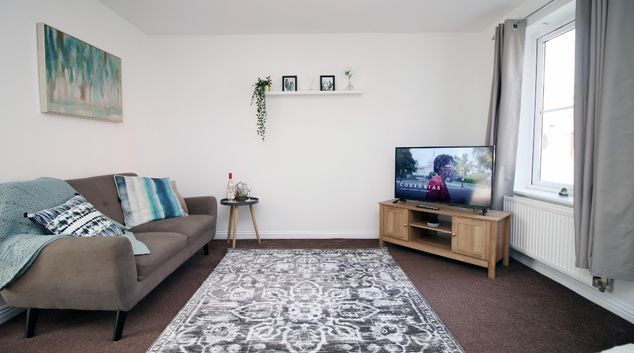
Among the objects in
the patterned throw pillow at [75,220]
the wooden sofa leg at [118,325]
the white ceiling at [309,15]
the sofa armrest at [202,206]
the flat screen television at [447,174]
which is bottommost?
the wooden sofa leg at [118,325]

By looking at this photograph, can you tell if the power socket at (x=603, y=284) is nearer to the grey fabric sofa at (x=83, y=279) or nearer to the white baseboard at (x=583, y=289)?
the white baseboard at (x=583, y=289)

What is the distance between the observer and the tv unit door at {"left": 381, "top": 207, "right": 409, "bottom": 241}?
335 centimetres

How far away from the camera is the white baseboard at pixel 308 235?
3979mm

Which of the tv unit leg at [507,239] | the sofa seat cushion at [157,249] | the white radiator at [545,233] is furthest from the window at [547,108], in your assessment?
the sofa seat cushion at [157,249]

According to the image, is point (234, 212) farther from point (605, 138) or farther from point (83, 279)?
point (605, 138)

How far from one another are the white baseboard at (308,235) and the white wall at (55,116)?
1.48 meters

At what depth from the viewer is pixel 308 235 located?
400 centimetres

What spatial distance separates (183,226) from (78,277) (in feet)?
3.34

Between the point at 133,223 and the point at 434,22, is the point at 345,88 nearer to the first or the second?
the point at 434,22

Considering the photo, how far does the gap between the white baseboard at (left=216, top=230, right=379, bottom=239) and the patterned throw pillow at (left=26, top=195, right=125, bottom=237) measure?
5.88ft

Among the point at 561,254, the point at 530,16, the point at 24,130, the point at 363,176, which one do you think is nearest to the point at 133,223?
the point at 24,130

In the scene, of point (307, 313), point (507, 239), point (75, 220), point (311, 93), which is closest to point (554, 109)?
point (507, 239)

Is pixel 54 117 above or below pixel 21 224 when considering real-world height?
above

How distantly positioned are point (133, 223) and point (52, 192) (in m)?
0.73
